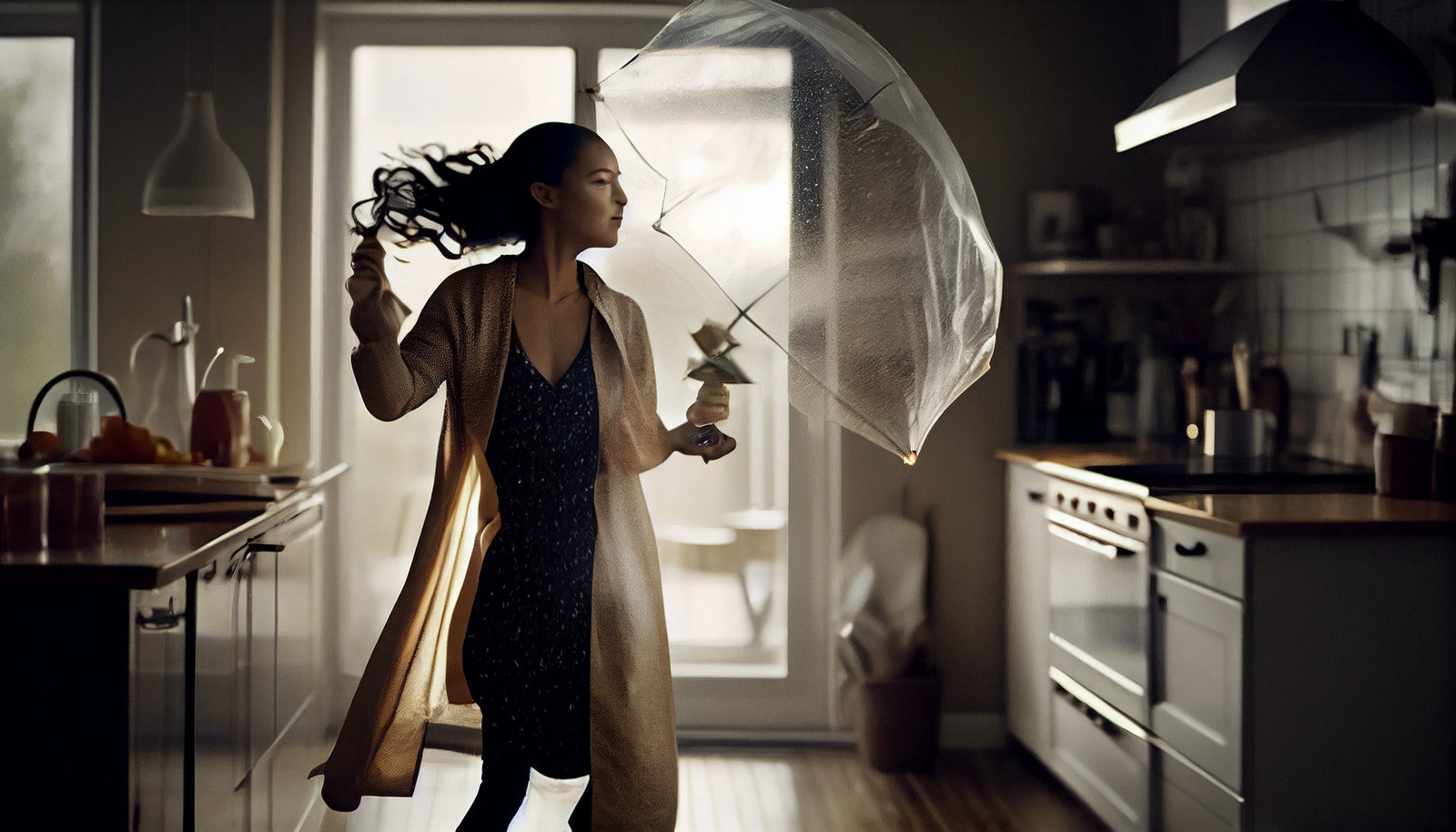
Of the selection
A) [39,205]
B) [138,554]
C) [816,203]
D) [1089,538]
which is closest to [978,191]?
[1089,538]

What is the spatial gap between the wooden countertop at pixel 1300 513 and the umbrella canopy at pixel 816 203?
823mm

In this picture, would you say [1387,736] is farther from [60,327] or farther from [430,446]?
[60,327]

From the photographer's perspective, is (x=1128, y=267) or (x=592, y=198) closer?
(x=592, y=198)

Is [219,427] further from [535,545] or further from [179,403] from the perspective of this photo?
[535,545]

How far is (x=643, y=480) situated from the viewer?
3342mm

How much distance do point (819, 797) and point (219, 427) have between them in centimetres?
169

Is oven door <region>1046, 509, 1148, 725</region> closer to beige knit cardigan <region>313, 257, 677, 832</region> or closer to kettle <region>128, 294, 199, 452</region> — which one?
beige knit cardigan <region>313, 257, 677, 832</region>

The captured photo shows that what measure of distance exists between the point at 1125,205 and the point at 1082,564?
3.94 ft

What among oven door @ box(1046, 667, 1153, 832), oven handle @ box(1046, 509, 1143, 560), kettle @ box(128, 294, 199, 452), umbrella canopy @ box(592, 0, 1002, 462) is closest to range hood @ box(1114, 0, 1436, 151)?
oven handle @ box(1046, 509, 1143, 560)

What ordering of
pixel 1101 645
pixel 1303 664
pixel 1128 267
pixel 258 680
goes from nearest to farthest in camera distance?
pixel 1303 664 → pixel 258 680 → pixel 1101 645 → pixel 1128 267

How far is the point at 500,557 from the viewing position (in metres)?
1.70

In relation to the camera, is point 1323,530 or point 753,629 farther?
point 753,629

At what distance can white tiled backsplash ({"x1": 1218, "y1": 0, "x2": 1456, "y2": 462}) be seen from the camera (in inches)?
96.1

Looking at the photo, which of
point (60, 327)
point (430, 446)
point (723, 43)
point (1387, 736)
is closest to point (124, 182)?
point (60, 327)
